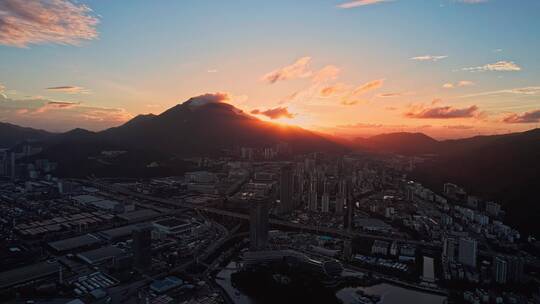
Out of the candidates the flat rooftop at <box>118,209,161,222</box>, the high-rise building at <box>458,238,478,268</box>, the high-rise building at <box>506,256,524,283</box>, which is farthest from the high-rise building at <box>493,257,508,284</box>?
the flat rooftop at <box>118,209,161,222</box>

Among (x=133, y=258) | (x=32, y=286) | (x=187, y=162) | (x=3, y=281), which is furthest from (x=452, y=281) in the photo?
(x=187, y=162)

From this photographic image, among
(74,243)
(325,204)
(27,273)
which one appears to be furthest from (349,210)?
(27,273)

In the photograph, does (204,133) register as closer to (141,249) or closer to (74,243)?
(74,243)

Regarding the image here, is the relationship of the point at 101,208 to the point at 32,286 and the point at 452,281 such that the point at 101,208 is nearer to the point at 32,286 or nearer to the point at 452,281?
the point at 32,286

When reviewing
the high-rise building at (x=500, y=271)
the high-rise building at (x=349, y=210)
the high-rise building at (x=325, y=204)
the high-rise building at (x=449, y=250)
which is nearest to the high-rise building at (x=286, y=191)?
the high-rise building at (x=325, y=204)

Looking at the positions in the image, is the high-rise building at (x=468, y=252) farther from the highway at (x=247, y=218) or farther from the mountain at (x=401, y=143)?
the mountain at (x=401, y=143)

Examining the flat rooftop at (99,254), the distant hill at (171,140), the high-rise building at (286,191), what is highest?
the distant hill at (171,140)

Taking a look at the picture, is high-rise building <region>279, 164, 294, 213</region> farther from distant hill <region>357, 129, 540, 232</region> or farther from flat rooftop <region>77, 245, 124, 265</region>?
distant hill <region>357, 129, 540, 232</region>
